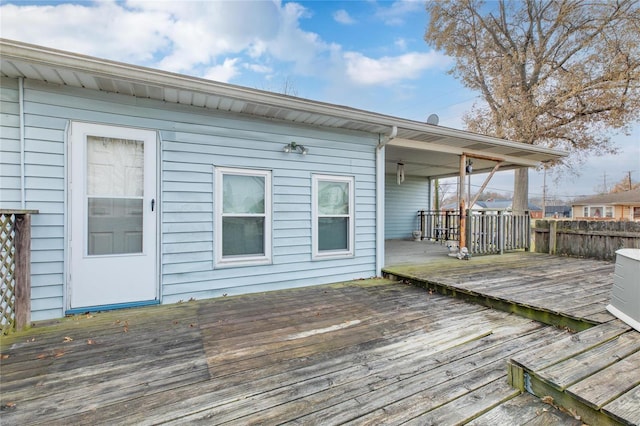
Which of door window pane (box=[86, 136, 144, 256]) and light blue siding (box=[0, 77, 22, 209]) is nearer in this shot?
light blue siding (box=[0, 77, 22, 209])

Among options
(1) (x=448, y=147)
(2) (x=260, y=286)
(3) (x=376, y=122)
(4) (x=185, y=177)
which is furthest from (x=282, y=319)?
(1) (x=448, y=147)

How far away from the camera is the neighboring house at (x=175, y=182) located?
2963 mm

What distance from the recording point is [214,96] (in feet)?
11.1

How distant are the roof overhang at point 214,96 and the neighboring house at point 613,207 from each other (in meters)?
25.4

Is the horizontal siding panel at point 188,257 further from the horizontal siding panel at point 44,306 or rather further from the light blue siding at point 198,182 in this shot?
the horizontal siding panel at point 44,306

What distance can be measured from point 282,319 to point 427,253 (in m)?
4.87

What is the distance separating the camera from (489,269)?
200 inches

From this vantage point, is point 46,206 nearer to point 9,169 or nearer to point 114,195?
point 9,169

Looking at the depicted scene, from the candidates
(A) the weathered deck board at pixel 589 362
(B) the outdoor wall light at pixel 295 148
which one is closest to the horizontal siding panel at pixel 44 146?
(B) the outdoor wall light at pixel 295 148

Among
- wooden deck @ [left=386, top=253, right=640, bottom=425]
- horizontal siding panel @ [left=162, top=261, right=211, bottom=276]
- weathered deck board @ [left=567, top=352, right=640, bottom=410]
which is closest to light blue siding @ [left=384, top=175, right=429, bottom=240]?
wooden deck @ [left=386, top=253, right=640, bottom=425]

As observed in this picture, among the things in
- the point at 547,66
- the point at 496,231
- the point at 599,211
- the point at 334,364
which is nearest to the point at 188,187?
the point at 334,364

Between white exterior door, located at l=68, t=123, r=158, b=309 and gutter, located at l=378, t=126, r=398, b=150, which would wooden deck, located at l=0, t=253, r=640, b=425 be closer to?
white exterior door, located at l=68, t=123, r=158, b=309

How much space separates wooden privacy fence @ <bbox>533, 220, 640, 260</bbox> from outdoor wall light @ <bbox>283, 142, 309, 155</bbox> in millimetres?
6115

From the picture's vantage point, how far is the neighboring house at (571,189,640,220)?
23656 millimetres
